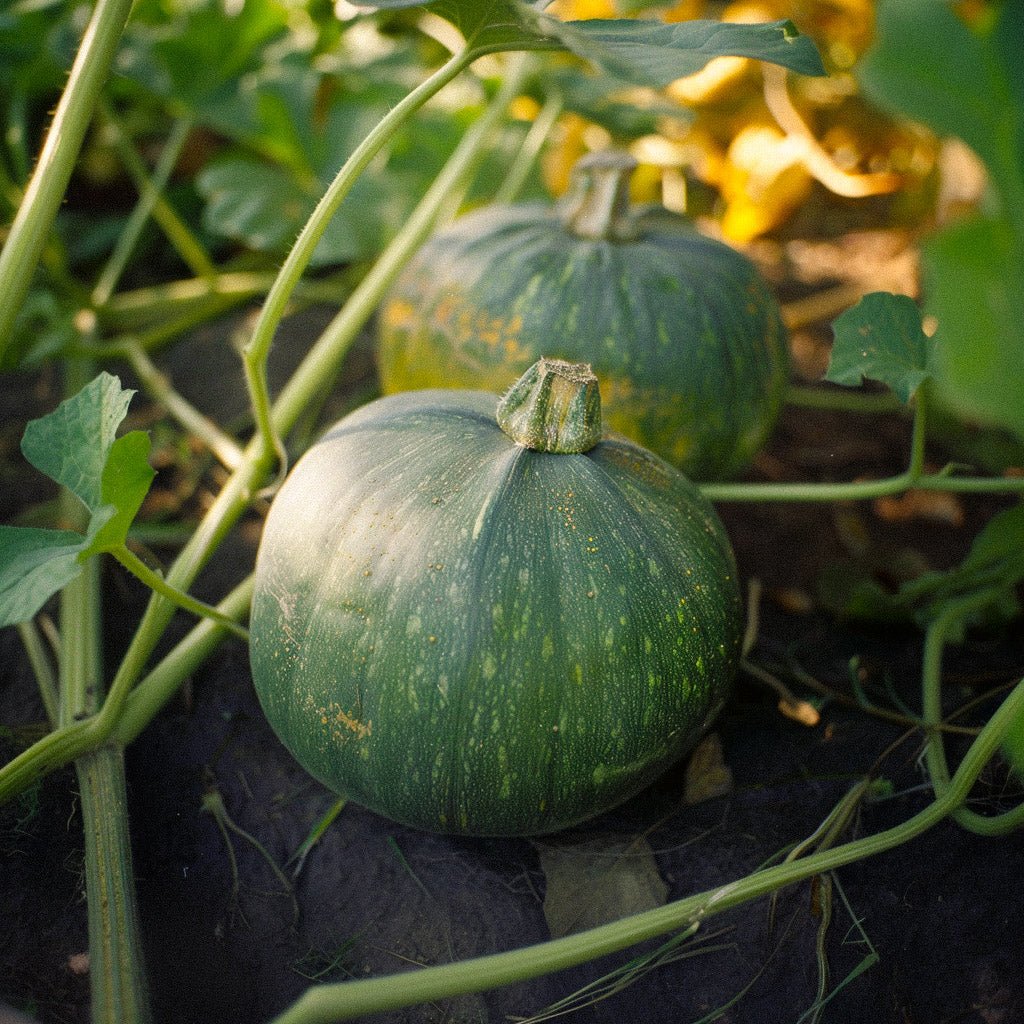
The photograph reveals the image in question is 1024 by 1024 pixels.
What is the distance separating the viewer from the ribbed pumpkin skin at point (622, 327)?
1.71 m

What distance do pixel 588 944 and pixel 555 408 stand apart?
65 cm

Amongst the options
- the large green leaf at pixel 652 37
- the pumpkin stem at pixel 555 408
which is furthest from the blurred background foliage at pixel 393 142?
the pumpkin stem at pixel 555 408

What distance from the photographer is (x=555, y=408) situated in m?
1.30

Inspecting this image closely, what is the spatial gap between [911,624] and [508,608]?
986 mm

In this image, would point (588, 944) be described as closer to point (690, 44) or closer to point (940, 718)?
point (940, 718)

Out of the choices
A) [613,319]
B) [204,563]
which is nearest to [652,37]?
[613,319]

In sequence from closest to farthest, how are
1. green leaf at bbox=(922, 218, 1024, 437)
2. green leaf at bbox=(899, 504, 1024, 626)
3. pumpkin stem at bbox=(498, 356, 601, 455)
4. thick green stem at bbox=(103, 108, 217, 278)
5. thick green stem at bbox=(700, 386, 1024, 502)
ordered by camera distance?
green leaf at bbox=(922, 218, 1024, 437) → pumpkin stem at bbox=(498, 356, 601, 455) → thick green stem at bbox=(700, 386, 1024, 502) → green leaf at bbox=(899, 504, 1024, 626) → thick green stem at bbox=(103, 108, 217, 278)

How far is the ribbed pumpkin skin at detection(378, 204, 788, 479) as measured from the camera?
1.71 meters

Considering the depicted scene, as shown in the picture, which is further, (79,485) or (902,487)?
(902,487)

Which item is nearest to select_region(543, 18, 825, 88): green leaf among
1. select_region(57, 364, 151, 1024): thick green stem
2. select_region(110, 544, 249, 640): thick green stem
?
select_region(110, 544, 249, 640): thick green stem

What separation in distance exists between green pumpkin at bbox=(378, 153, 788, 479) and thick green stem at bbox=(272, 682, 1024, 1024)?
76 centimetres

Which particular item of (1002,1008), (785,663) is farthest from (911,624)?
A: (1002,1008)

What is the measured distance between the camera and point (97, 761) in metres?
1.33

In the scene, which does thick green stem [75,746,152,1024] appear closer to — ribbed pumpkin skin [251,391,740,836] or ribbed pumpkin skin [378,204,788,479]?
ribbed pumpkin skin [251,391,740,836]
